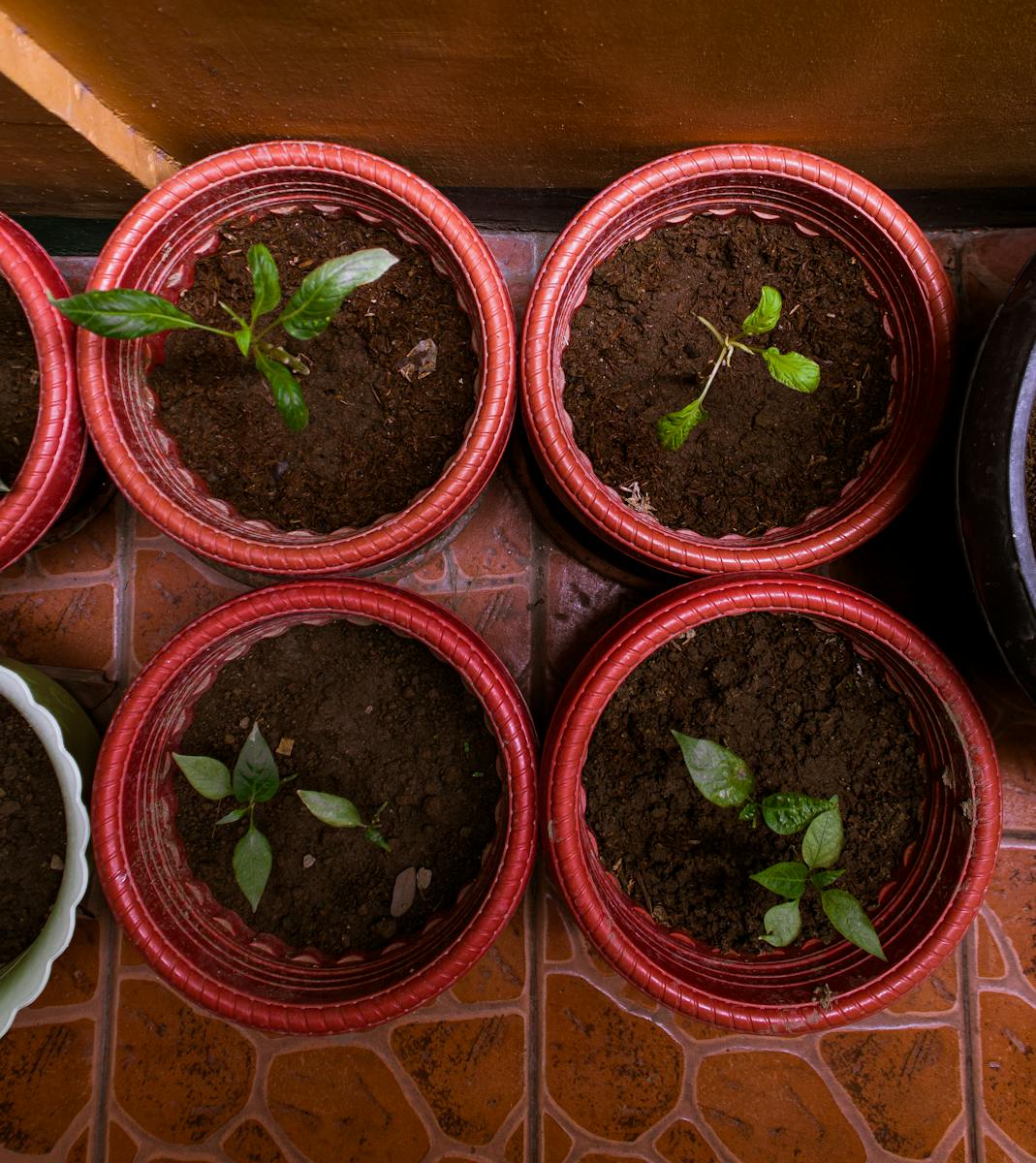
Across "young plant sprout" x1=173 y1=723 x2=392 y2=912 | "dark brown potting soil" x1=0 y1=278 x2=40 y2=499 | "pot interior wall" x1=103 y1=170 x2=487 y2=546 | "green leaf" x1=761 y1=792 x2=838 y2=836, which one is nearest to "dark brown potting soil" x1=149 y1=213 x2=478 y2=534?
"pot interior wall" x1=103 y1=170 x2=487 y2=546

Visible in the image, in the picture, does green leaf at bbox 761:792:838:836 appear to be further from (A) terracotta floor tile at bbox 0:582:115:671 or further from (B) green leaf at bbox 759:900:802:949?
(A) terracotta floor tile at bbox 0:582:115:671

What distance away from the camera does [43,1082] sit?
1345mm

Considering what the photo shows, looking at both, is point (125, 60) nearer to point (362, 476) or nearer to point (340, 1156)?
point (362, 476)

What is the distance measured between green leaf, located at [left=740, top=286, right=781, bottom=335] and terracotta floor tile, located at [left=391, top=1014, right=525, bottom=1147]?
3.91 feet

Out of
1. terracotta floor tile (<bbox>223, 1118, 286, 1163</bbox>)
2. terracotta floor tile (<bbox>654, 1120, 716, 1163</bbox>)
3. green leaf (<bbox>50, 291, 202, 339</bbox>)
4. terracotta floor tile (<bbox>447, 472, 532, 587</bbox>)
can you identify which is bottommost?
terracotta floor tile (<bbox>223, 1118, 286, 1163</bbox>)

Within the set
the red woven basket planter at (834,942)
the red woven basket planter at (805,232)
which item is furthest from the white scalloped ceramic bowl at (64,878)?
the red woven basket planter at (805,232)

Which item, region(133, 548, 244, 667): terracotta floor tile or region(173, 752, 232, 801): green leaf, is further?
region(133, 548, 244, 667): terracotta floor tile

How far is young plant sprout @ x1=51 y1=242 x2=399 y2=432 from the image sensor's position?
0.86 m

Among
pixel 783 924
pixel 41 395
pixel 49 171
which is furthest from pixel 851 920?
pixel 49 171

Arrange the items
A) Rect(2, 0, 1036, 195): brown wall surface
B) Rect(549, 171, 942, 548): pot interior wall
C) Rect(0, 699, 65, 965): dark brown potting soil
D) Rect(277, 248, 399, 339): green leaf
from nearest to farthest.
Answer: Rect(277, 248, 399, 339): green leaf < Rect(2, 0, 1036, 195): brown wall surface < Rect(549, 171, 942, 548): pot interior wall < Rect(0, 699, 65, 965): dark brown potting soil

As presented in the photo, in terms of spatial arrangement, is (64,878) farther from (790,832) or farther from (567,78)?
(567,78)

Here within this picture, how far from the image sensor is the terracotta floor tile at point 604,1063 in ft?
4.45

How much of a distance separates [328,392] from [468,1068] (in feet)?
3.82

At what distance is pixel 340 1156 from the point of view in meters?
1.34
